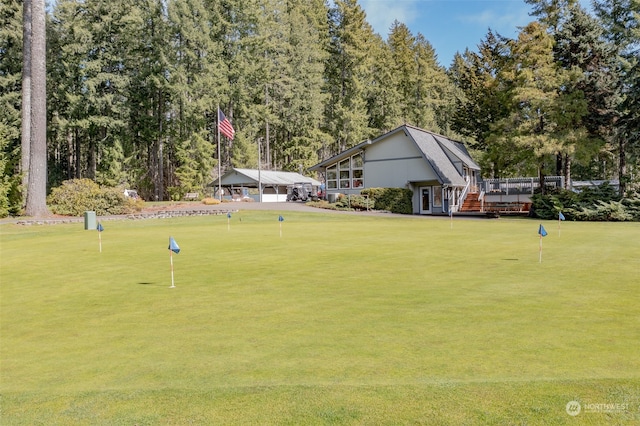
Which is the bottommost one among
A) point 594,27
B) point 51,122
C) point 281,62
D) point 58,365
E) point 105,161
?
point 58,365

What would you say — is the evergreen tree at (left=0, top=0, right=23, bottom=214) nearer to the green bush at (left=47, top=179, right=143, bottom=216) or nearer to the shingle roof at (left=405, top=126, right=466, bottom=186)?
the green bush at (left=47, top=179, right=143, bottom=216)

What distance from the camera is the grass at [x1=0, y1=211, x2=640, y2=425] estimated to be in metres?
4.18

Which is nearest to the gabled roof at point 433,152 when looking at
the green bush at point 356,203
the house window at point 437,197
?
the house window at point 437,197

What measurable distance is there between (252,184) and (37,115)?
33.2 m

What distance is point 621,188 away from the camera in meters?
39.7

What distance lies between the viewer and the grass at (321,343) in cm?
418

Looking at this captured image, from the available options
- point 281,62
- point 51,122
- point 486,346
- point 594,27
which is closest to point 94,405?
point 486,346

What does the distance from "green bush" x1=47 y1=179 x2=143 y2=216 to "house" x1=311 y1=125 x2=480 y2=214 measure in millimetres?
22177

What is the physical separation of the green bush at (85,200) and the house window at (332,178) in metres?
22.2

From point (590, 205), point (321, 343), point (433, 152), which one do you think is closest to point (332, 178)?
point (433, 152)

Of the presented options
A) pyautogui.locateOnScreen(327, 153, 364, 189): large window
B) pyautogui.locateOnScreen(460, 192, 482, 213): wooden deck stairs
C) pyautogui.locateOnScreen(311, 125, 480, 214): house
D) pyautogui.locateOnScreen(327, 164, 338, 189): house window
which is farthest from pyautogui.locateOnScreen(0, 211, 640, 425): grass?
pyautogui.locateOnScreen(327, 164, 338, 189): house window

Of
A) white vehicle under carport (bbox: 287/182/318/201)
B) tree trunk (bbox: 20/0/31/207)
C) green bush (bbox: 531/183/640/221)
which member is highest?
tree trunk (bbox: 20/0/31/207)

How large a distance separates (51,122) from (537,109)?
53.4m

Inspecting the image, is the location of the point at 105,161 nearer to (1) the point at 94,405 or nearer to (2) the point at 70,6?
(2) the point at 70,6
